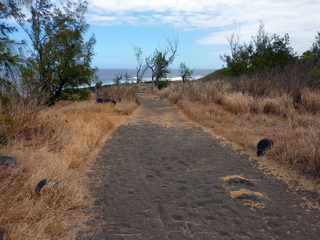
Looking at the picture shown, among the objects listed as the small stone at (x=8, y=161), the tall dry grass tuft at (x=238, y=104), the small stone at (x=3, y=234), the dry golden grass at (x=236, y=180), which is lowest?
the dry golden grass at (x=236, y=180)

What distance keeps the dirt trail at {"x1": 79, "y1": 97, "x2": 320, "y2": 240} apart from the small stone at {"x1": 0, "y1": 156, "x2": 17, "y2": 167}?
1.25m

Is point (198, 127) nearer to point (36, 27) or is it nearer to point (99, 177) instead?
point (99, 177)

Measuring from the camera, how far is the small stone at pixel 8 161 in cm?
444

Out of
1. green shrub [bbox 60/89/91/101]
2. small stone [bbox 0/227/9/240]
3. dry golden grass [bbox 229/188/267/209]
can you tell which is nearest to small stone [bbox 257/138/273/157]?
dry golden grass [bbox 229/188/267/209]

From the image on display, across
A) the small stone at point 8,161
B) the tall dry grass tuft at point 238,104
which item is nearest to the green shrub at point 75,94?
the tall dry grass tuft at point 238,104

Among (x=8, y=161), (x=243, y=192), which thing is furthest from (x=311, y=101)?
(x=8, y=161)

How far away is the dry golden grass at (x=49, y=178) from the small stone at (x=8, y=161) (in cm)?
10

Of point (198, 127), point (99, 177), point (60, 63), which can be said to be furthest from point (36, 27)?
point (99, 177)

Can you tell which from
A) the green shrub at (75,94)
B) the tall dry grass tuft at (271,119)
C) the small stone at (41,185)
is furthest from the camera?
the green shrub at (75,94)

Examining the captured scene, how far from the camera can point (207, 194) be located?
175 inches

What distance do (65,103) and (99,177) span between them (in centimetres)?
1147

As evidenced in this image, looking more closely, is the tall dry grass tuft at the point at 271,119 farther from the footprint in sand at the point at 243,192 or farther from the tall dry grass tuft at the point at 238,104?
the footprint in sand at the point at 243,192

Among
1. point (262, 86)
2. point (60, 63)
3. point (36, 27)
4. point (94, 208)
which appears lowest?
point (94, 208)

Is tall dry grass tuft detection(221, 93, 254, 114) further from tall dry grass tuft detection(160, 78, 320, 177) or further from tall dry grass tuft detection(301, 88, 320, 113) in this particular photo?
tall dry grass tuft detection(301, 88, 320, 113)
